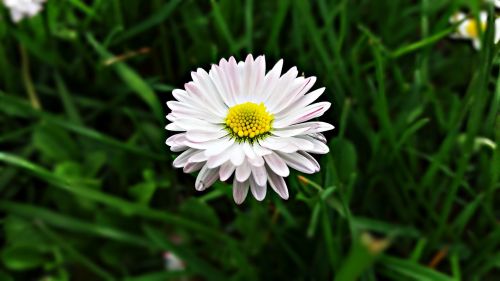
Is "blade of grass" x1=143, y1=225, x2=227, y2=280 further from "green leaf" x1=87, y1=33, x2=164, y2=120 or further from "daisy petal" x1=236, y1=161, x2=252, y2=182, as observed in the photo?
"daisy petal" x1=236, y1=161, x2=252, y2=182

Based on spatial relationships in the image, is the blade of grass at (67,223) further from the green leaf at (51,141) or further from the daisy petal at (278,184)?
the daisy petal at (278,184)

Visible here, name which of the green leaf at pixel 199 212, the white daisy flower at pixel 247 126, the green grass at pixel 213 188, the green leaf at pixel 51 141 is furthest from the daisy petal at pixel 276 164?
the green leaf at pixel 51 141

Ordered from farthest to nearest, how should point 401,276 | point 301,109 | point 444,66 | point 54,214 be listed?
point 444,66, point 54,214, point 401,276, point 301,109

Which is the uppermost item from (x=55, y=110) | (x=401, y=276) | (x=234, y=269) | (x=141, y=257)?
(x=55, y=110)

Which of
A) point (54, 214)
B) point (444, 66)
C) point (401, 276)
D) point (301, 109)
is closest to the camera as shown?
point (301, 109)

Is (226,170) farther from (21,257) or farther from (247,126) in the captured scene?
(21,257)

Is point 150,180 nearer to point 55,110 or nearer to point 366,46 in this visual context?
point 55,110

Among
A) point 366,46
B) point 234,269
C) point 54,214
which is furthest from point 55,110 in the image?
point 366,46
